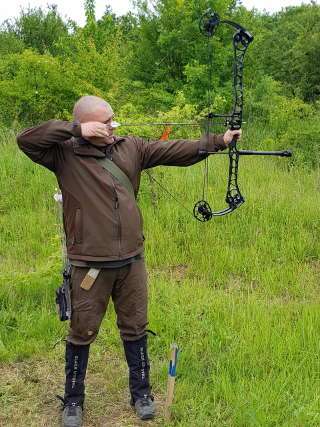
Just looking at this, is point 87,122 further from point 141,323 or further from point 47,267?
point 47,267

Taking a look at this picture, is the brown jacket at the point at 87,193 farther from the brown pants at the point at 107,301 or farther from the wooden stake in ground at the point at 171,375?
the wooden stake in ground at the point at 171,375

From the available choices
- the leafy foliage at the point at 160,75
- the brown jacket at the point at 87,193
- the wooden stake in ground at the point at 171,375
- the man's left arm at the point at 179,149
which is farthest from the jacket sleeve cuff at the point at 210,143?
the leafy foliage at the point at 160,75

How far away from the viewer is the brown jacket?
2834mm

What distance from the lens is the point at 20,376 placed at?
3.65m

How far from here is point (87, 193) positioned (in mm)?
2850

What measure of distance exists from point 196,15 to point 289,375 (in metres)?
12.7

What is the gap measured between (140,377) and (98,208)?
1.06m

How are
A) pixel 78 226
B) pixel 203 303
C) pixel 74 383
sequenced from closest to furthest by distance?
pixel 78 226
pixel 74 383
pixel 203 303

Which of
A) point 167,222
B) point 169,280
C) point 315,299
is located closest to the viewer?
point 315,299

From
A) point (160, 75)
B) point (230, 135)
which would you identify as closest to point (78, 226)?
point (230, 135)

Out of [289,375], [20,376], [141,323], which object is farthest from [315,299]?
[20,376]

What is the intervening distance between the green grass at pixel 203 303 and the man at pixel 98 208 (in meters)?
0.48

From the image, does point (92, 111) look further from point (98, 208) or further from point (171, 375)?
point (171, 375)

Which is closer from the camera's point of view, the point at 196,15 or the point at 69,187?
the point at 69,187
